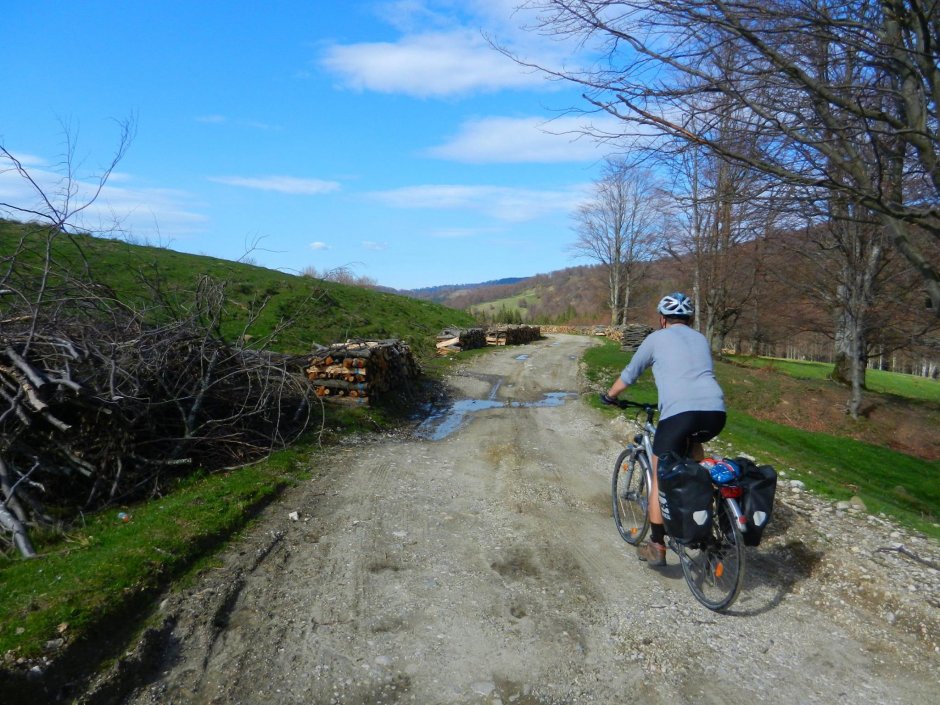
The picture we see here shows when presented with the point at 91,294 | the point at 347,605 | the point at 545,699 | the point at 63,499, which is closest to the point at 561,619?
the point at 545,699

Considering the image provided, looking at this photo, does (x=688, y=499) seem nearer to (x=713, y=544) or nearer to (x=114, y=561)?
(x=713, y=544)

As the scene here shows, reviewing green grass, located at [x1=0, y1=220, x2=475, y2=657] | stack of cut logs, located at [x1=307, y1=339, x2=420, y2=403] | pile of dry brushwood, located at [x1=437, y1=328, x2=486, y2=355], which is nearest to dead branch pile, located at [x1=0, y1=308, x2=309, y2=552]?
green grass, located at [x1=0, y1=220, x2=475, y2=657]

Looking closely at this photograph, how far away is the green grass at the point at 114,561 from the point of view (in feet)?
11.5

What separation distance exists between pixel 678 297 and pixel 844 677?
9.31ft

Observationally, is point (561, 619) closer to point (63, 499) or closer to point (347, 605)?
point (347, 605)

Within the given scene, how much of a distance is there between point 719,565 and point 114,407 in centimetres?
605

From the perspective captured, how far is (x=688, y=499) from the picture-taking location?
156 inches

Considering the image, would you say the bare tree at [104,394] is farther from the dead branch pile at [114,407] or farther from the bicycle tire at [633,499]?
the bicycle tire at [633,499]

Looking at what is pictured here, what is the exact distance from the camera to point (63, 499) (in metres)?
5.70

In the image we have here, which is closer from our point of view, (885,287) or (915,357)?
(885,287)

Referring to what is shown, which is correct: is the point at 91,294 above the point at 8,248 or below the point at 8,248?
below

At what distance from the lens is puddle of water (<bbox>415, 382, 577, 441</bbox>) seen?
984 centimetres

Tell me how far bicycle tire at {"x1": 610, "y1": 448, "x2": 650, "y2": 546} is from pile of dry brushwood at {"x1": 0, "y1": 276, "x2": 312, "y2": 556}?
15.3ft

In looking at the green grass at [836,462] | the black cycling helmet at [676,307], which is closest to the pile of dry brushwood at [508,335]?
the green grass at [836,462]
